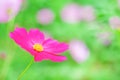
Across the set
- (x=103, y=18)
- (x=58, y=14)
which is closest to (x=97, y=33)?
(x=103, y=18)

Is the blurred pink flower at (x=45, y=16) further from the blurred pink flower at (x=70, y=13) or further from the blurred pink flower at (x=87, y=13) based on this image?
the blurred pink flower at (x=87, y=13)

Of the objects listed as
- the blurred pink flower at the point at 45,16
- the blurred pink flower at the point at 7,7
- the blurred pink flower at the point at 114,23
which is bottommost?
the blurred pink flower at the point at 114,23

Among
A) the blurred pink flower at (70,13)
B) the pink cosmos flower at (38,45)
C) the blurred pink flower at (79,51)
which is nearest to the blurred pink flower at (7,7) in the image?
the blurred pink flower at (79,51)

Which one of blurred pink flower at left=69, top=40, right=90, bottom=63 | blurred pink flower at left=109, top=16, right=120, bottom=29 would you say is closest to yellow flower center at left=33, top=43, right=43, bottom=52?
blurred pink flower at left=109, top=16, right=120, bottom=29

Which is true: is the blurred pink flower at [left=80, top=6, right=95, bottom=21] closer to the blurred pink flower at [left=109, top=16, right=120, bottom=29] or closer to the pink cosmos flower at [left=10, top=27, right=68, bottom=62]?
the blurred pink flower at [left=109, top=16, right=120, bottom=29]

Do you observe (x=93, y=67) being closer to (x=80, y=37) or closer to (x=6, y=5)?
(x=80, y=37)
